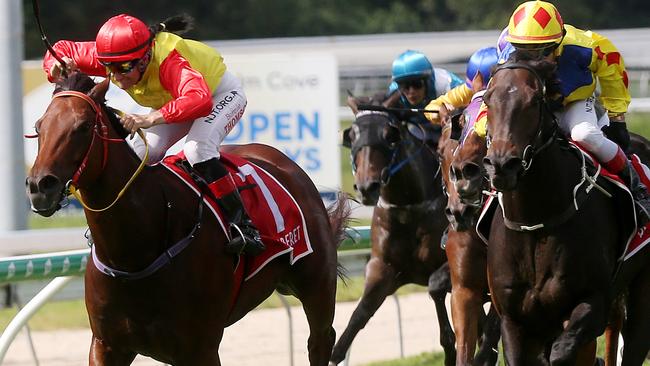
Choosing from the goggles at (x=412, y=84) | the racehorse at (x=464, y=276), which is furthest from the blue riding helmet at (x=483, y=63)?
the goggles at (x=412, y=84)

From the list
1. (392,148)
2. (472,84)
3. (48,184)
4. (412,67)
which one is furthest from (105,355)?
(412,67)

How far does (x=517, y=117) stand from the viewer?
15.9 feet

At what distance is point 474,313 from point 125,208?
208cm

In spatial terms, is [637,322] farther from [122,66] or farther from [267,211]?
[122,66]

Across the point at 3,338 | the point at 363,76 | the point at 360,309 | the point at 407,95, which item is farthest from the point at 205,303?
the point at 363,76

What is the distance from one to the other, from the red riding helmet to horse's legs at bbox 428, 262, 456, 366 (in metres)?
2.72

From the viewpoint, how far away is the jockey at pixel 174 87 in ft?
16.9

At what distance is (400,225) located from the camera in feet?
25.3

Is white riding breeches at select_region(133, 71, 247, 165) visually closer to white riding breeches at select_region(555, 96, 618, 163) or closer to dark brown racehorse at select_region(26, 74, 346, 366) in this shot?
dark brown racehorse at select_region(26, 74, 346, 366)

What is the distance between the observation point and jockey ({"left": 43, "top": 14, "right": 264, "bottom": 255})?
516 cm

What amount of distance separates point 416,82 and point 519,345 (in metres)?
3.03

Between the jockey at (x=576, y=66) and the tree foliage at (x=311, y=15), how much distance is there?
28.3 m

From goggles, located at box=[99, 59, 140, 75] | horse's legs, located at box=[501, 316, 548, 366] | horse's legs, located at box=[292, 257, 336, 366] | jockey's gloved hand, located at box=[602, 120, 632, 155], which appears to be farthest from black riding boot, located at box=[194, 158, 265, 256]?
jockey's gloved hand, located at box=[602, 120, 632, 155]

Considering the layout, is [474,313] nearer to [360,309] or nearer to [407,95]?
[360,309]
